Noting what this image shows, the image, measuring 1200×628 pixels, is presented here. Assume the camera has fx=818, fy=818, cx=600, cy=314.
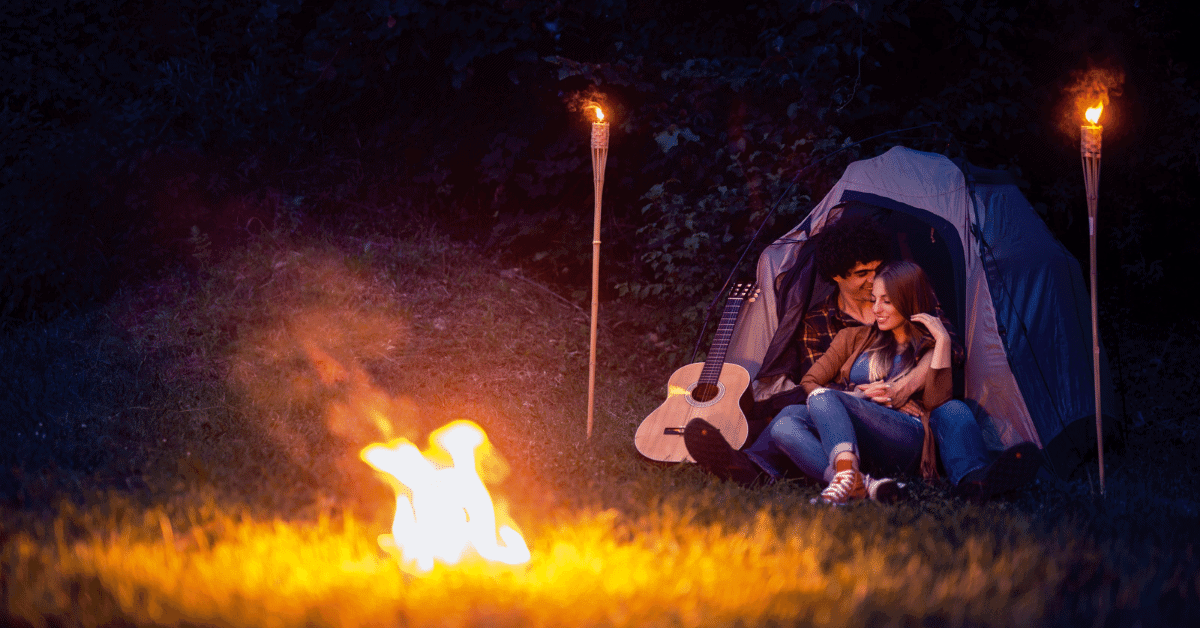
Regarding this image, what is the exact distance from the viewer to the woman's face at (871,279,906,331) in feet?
14.1

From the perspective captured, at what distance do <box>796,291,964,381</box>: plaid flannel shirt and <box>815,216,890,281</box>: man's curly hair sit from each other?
0.18 metres

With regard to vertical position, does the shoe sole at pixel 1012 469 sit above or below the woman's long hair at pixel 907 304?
below

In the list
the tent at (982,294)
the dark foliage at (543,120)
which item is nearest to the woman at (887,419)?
the tent at (982,294)

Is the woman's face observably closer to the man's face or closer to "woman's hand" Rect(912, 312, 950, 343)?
"woman's hand" Rect(912, 312, 950, 343)

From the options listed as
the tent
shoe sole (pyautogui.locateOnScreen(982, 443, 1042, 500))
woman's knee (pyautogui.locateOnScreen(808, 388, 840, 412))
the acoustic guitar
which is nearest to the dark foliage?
the tent

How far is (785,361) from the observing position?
493 cm

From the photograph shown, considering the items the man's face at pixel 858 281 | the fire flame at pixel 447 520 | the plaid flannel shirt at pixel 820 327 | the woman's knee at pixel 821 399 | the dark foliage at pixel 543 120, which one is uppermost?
the dark foliage at pixel 543 120

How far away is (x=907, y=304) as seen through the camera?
4.30 m

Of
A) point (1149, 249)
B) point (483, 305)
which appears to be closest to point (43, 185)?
point (483, 305)

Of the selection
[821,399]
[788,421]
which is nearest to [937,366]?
[821,399]

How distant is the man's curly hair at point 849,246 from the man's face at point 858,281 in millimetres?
23

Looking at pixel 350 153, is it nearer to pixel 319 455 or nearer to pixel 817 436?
pixel 319 455

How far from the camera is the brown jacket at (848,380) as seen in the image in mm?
4172

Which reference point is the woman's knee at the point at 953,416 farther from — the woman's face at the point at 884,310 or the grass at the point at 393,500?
the woman's face at the point at 884,310
